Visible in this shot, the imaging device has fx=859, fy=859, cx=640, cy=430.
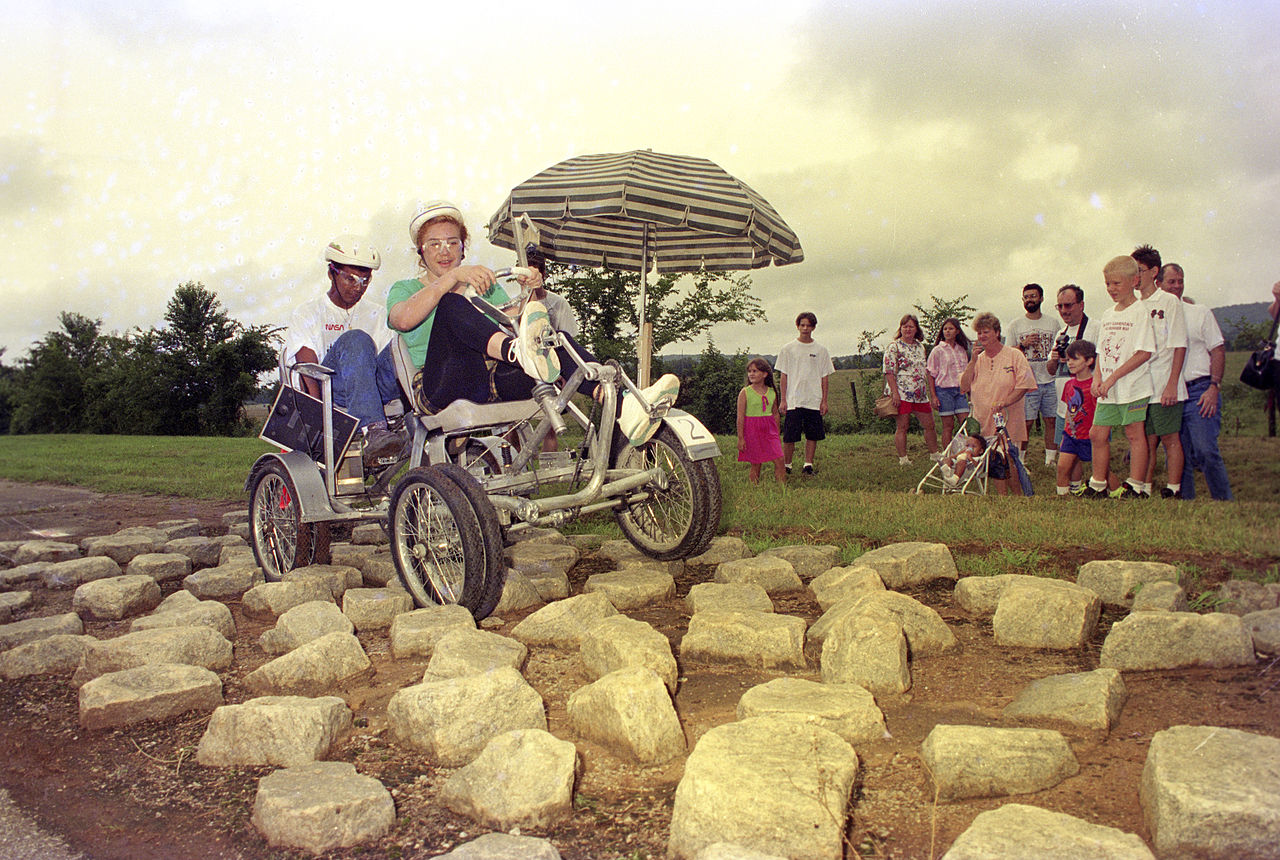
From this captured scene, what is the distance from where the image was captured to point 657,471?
4359 mm

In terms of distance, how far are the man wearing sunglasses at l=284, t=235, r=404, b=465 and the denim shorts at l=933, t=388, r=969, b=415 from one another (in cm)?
615

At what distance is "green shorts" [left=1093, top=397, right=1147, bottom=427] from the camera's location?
241 inches

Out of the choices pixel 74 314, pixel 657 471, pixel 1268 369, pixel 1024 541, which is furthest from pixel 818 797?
pixel 74 314

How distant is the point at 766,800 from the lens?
194cm

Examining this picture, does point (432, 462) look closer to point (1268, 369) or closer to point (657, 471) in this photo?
point (657, 471)

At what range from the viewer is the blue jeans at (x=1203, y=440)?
5.96 metres

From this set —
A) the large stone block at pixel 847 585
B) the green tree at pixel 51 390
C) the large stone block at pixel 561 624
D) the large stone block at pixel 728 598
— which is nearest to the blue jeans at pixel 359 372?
the large stone block at pixel 561 624

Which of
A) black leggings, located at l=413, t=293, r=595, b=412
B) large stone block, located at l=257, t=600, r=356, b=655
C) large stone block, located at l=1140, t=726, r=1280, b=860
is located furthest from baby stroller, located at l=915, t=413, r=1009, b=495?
large stone block, located at l=1140, t=726, r=1280, b=860

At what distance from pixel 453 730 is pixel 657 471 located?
80.1 inches

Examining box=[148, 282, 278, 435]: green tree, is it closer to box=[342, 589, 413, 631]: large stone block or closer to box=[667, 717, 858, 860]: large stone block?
box=[342, 589, 413, 631]: large stone block

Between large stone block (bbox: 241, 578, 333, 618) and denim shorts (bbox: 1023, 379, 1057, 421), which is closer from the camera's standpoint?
large stone block (bbox: 241, 578, 333, 618)

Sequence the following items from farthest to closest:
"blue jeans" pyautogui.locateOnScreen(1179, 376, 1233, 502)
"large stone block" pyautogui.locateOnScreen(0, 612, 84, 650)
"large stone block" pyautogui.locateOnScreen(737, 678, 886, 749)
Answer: "blue jeans" pyautogui.locateOnScreen(1179, 376, 1233, 502) < "large stone block" pyautogui.locateOnScreen(0, 612, 84, 650) < "large stone block" pyautogui.locateOnScreen(737, 678, 886, 749)

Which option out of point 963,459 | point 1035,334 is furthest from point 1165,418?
point 1035,334

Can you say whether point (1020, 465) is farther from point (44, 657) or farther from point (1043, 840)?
point (44, 657)
